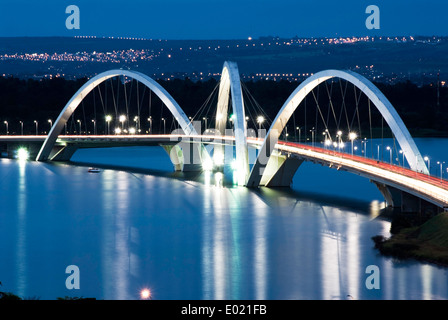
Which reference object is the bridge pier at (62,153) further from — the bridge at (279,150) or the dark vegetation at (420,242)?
the dark vegetation at (420,242)

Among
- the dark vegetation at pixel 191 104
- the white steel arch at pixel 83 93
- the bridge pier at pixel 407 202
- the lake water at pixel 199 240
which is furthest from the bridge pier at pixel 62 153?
the bridge pier at pixel 407 202

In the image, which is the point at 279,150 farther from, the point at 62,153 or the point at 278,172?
the point at 62,153

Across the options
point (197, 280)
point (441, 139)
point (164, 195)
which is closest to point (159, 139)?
point (164, 195)

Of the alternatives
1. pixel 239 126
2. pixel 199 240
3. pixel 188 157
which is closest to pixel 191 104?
pixel 188 157

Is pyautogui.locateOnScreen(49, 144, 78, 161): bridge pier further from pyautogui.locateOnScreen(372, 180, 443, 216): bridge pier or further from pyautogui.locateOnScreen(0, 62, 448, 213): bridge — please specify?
pyautogui.locateOnScreen(372, 180, 443, 216): bridge pier

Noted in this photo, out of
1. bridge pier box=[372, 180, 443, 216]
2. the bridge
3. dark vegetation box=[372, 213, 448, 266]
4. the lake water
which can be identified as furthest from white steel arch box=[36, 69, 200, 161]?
dark vegetation box=[372, 213, 448, 266]

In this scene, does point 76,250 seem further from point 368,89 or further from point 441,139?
point 441,139

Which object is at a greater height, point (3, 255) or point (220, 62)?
point (220, 62)
